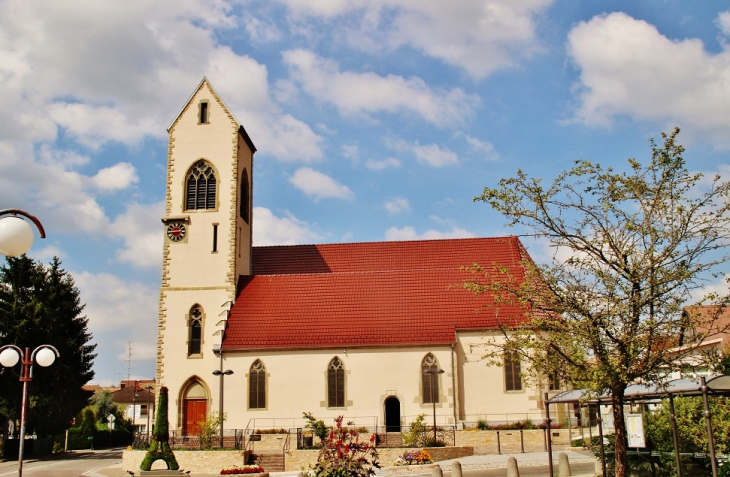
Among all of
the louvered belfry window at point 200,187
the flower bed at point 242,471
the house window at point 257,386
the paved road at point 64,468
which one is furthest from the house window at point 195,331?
the flower bed at point 242,471

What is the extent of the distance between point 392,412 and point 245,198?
52.7 feet

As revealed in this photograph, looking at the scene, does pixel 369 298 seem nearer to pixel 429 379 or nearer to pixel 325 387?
pixel 325 387

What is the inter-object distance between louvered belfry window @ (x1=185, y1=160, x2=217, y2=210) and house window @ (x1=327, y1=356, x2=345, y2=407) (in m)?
11.9

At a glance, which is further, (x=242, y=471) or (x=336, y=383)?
(x=336, y=383)

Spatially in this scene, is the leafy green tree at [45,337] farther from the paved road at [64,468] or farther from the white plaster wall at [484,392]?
the white plaster wall at [484,392]

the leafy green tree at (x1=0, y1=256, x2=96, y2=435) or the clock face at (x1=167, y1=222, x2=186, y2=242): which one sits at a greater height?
the clock face at (x1=167, y1=222, x2=186, y2=242)

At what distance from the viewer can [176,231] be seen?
40656 millimetres

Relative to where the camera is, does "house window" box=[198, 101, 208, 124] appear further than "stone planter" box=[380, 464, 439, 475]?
Yes

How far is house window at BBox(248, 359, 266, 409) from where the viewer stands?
3666 cm

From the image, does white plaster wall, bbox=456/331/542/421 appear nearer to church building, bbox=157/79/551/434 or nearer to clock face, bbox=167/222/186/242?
church building, bbox=157/79/551/434

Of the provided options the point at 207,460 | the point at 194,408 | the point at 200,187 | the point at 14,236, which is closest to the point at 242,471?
the point at 207,460

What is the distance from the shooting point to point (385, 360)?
119 feet

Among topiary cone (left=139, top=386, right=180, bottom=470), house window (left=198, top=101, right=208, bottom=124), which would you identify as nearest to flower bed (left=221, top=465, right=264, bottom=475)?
topiary cone (left=139, top=386, right=180, bottom=470)

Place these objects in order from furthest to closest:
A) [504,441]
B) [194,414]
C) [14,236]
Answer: [194,414] → [504,441] → [14,236]
